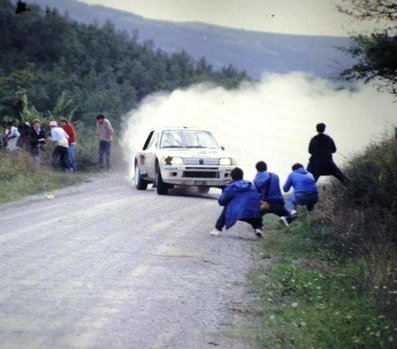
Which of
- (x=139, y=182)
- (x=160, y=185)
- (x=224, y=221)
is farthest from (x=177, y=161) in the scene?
(x=224, y=221)

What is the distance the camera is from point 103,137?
29844 millimetres

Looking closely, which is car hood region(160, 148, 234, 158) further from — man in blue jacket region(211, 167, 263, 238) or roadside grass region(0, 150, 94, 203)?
man in blue jacket region(211, 167, 263, 238)

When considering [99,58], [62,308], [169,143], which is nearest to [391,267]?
[62,308]

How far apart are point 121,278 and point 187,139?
40.9 feet

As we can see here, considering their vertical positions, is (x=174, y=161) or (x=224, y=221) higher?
(x=174, y=161)

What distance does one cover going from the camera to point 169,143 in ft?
73.7

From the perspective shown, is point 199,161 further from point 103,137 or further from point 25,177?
point 103,137

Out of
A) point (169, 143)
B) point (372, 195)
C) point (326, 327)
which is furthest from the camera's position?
point (169, 143)

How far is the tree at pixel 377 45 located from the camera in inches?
591

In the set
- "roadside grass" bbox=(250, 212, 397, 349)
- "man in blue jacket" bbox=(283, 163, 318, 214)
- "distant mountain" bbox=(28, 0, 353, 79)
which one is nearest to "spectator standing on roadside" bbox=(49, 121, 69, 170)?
"man in blue jacket" bbox=(283, 163, 318, 214)

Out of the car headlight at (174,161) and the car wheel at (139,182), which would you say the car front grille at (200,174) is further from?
the car wheel at (139,182)

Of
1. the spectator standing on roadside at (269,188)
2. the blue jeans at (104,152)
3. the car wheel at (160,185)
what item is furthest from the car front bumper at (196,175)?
the blue jeans at (104,152)

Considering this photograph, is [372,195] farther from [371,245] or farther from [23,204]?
[23,204]

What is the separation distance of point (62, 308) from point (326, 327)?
2.42 meters
